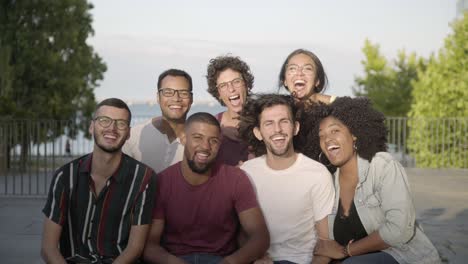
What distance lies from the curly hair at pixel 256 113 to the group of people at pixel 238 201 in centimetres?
9

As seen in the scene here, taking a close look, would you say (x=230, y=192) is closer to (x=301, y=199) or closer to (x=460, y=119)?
(x=301, y=199)

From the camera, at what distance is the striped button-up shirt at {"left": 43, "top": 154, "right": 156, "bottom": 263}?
4918 mm

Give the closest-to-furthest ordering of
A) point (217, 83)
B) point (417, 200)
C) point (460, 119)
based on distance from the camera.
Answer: point (217, 83) → point (417, 200) → point (460, 119)

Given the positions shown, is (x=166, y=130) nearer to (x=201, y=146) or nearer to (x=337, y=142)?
(x=201, y=146)

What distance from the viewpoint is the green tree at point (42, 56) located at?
72.1 ft

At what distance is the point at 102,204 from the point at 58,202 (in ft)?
0.96

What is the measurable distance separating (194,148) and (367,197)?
3.99 ft

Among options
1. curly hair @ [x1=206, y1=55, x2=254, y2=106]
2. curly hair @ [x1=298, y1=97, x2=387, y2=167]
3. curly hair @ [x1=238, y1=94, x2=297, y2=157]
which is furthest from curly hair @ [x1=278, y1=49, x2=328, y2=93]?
curly hair @ [x1=298, y1=97, x2=387, y2=167]

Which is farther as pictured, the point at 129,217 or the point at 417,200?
the point at 417,200

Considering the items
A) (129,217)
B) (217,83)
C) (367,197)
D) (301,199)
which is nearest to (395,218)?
(367,197)

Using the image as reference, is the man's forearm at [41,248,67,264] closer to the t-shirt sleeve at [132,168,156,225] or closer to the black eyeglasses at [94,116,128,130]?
the t-shirt sleeve at [132,168,156,225]

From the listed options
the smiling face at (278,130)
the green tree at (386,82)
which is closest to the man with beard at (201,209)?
the smiling face at (278,130)

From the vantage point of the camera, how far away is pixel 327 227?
16.4ft

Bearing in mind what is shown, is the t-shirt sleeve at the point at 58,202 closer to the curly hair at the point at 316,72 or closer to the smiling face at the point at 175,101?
the smiling face at the point at 175,101
